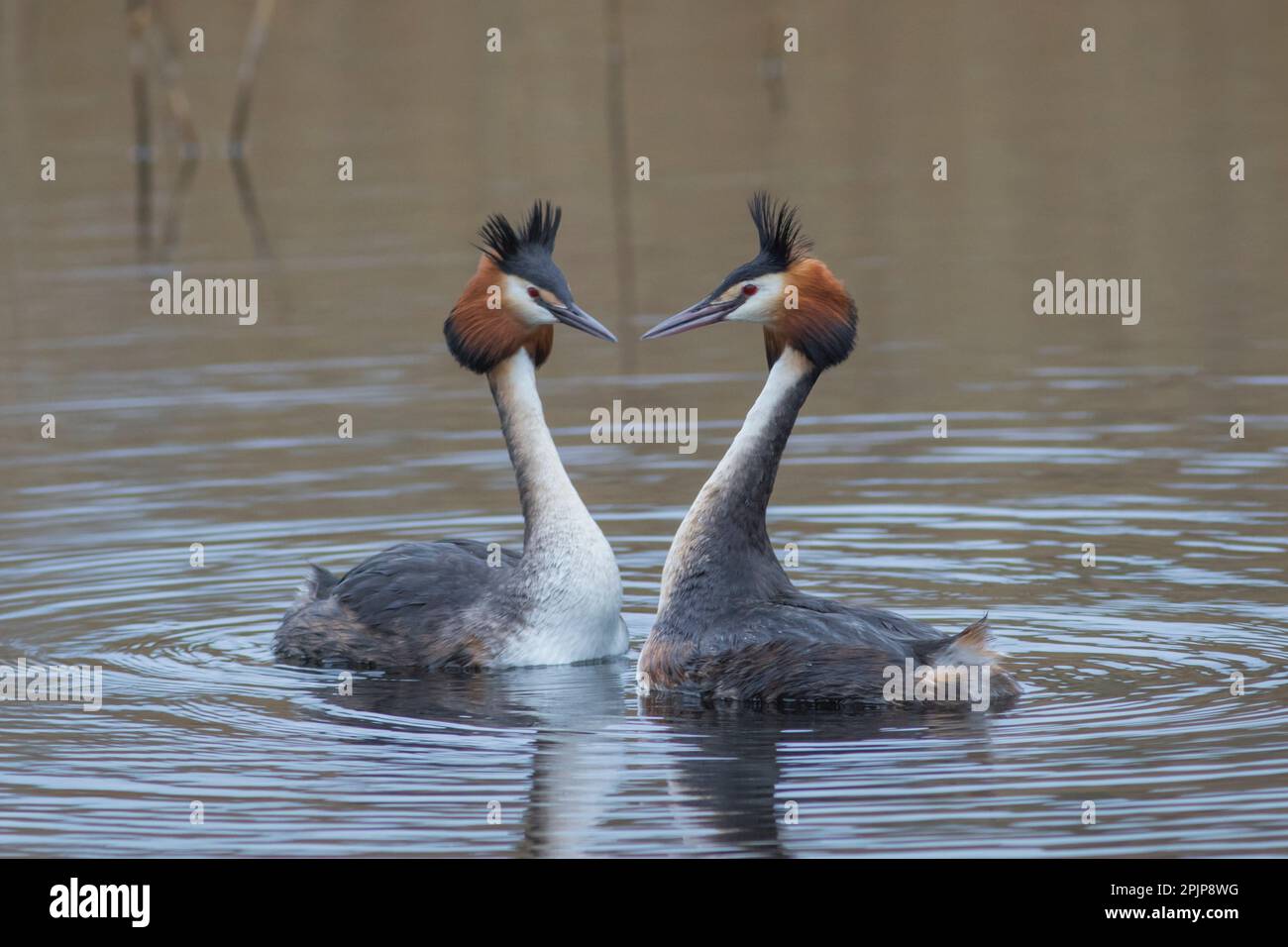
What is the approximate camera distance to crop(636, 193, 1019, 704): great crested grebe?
892 centimetres

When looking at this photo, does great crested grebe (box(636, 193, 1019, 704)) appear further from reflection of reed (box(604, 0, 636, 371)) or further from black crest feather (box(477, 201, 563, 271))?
reflection of reed (box(604, 0, 636, 371))

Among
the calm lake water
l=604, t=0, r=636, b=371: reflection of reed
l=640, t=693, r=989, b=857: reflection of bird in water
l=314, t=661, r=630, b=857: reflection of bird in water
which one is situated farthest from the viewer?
l=604, t=0, r=636, b=371: reflection of reed

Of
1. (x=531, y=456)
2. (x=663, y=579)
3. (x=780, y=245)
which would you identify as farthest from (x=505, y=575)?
(x=780, y=245)

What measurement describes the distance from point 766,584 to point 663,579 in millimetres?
462

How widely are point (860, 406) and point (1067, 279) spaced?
4.27 metres

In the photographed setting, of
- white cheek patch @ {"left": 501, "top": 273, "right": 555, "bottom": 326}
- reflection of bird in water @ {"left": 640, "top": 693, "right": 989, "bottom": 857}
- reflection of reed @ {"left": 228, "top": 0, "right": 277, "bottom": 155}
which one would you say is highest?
reflection of reed @ {"left": 228, "top": 0, "right": 277, "bottom": 155}

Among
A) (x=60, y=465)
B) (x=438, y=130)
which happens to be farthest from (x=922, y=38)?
(x=60, y=465)

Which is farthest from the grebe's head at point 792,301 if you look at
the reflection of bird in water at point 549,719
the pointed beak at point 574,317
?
the reflection of bird in water at point 549,719

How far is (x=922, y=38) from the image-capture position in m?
34.2

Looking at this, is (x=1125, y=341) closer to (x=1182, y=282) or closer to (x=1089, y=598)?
(x=1182, y=282)

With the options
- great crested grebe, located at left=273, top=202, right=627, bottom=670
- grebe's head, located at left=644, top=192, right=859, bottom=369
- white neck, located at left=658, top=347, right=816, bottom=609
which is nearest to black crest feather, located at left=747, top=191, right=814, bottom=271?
grebe's head, located at left=644, top=192, right=859, bottom=369

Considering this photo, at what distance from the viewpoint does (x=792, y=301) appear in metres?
9.57

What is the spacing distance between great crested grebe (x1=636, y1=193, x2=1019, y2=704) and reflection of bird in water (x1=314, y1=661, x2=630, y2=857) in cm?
38

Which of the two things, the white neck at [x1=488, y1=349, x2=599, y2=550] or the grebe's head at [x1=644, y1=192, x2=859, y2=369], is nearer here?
the grebe's head at [x1=644, y1=192, x2=859, y2=369]
